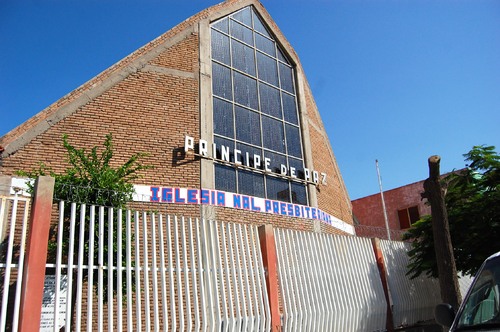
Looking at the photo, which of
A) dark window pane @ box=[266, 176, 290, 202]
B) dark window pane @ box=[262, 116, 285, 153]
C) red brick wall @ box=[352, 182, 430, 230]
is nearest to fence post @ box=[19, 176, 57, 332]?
dark window pane @ box=[266, 176, 290, 202]

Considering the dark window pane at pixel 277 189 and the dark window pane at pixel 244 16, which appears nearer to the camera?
the dark window pane at pixel 277 189

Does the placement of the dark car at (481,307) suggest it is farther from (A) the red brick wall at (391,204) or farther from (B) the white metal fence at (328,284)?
(A) the red brick wall at (391,204)

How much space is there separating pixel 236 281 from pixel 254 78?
452 inches

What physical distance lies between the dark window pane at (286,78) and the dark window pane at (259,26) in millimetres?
1634

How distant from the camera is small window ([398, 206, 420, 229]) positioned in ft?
94.7

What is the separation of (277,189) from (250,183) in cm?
128

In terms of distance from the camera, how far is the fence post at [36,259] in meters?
4.04

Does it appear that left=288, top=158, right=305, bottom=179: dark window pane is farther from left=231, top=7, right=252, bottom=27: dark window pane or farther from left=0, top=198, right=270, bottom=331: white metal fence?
left=0, top=198, right=270, bottom=331: white metal fence

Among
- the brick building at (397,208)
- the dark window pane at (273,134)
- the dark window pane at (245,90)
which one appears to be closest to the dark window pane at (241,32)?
the dark window pane at (245,90)

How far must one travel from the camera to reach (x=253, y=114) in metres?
15.1

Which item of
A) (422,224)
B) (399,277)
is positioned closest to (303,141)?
(422,224)

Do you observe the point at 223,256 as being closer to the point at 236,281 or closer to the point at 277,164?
the point at 236,281

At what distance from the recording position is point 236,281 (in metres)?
5.74

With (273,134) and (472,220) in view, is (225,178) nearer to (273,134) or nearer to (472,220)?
(273,134)
